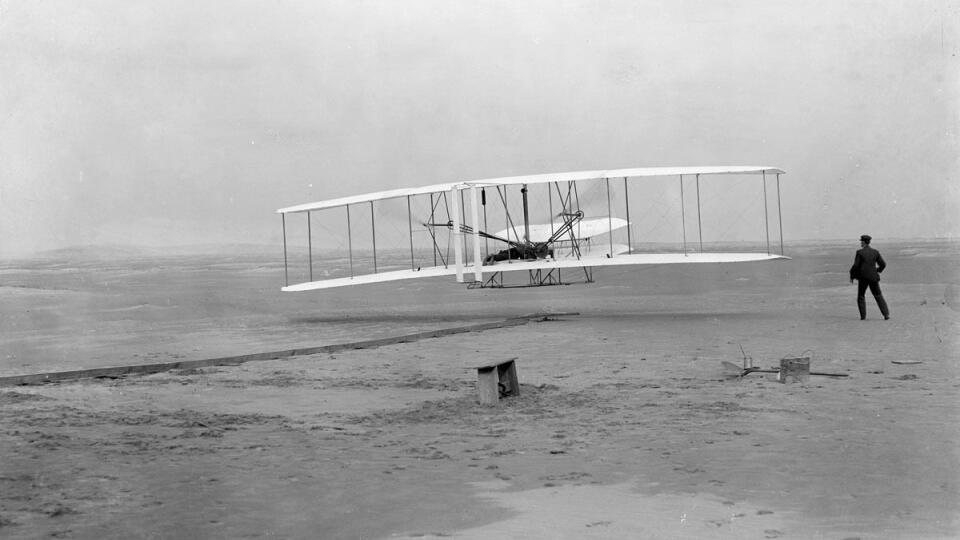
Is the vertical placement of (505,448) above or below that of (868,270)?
below

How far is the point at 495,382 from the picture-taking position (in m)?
11.5

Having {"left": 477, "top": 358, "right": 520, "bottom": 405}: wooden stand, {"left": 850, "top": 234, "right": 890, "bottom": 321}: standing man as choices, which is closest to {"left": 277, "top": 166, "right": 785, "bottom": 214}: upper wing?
{"left": 850, "top": 234, "right": 890, "bottom": 321}: standing man

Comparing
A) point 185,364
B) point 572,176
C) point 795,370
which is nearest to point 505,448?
point 795,370

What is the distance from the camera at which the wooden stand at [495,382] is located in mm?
11438

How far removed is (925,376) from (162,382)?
10323 mm

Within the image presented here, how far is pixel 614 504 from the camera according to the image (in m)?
7.19

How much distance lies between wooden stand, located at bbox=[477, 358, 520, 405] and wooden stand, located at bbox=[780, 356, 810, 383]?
333cm

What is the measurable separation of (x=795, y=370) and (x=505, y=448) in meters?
4.75

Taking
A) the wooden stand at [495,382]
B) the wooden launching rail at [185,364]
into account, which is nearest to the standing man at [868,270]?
the wooden launching rail at [185,364]

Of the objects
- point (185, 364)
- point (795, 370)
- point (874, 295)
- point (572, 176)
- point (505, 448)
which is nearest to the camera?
point (505, 448)

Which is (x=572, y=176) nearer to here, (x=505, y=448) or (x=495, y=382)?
(x=495, y=382)

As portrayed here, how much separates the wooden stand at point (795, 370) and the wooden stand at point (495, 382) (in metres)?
3.33

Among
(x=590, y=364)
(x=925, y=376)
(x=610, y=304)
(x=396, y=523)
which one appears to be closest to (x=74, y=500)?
(x=396, y=523)

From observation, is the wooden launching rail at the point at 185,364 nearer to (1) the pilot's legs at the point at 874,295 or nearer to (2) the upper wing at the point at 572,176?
(2) the upper wing at the point at 572,176
